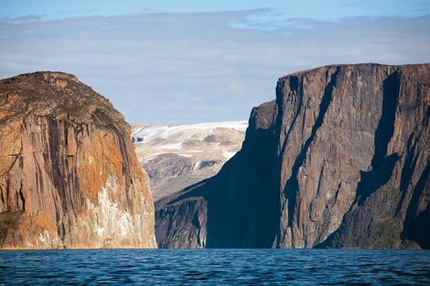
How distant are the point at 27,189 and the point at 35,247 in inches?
487

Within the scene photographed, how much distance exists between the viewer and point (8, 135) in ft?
646

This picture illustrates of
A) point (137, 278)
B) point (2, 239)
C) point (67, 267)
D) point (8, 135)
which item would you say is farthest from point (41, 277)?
point (8, 135)

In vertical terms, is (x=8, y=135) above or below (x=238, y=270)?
above

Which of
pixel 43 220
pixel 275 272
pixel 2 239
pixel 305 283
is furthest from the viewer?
pixel 43 220

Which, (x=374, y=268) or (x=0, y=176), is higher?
(x=0, y=176)

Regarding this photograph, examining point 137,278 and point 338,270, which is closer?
point 137,278

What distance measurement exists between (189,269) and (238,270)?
6.08 m

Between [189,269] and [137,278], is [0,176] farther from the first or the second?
[137,278]

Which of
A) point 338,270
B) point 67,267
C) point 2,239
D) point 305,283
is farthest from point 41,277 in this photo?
point 2,239

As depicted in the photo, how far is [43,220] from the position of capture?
194125 mm

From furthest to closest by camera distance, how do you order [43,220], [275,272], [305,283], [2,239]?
[43,220]
[2,239]
[275,272]
[305,283]

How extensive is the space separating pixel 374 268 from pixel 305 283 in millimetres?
26228

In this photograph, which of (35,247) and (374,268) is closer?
(374,268)

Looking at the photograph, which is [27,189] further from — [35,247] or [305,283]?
[305,283]
